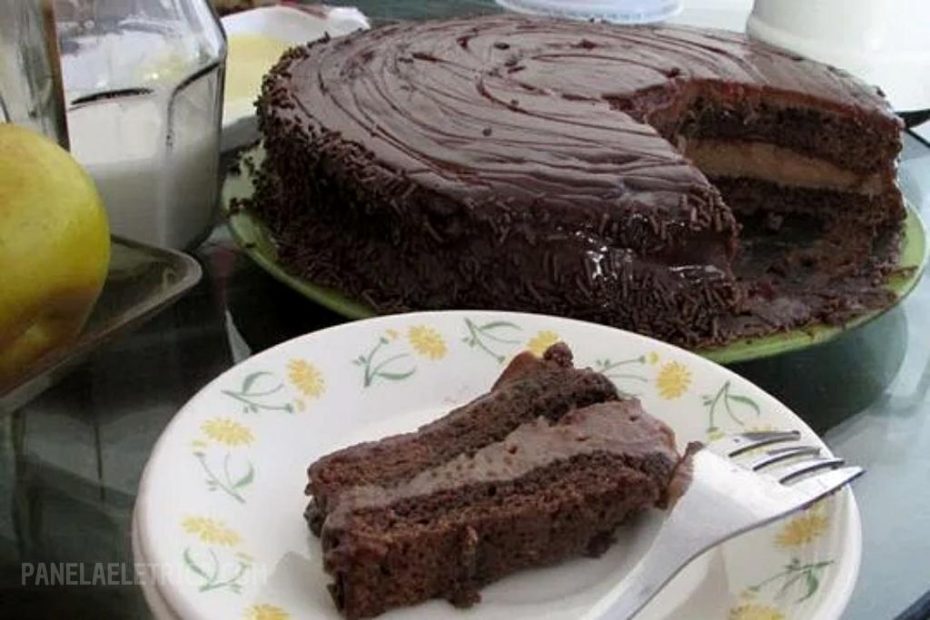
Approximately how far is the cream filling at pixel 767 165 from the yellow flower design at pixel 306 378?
958 mm

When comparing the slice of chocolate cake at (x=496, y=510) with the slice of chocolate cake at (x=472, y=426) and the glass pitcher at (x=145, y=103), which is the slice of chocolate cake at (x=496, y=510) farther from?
the glass pitcher at (x=145, y=103)

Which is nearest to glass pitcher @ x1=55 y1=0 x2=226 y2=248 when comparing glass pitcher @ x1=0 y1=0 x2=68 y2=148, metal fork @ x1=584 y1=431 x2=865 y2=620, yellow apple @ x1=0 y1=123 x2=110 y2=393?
glass pitcher @ x1=0 y1=0 x2=68 y2=148

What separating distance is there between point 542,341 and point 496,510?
271mm

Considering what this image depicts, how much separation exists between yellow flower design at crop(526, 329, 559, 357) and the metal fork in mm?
211

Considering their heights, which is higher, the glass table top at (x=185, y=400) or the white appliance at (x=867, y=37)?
the white appliance at (x=867, y=37)

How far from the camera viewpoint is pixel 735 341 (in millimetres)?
1308

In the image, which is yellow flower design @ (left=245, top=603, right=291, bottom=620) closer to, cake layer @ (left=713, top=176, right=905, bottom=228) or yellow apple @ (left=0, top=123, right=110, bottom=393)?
yellow apple @ (left=0, top=123, right=110, bottom=393)

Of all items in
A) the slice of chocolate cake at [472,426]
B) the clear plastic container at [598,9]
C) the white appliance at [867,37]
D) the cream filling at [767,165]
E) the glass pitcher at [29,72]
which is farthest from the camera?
the clear plastic container at [598,9]

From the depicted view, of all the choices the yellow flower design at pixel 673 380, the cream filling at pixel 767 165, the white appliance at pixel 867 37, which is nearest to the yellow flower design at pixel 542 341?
the yellow flower design at pixel 673 380

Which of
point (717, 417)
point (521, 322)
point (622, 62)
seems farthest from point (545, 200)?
point (622, 62)

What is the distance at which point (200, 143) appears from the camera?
4.67 ft

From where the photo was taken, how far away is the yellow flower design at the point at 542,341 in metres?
1.13

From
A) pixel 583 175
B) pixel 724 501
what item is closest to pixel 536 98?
pixel 583 175

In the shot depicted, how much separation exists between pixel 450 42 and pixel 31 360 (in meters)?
0.89
